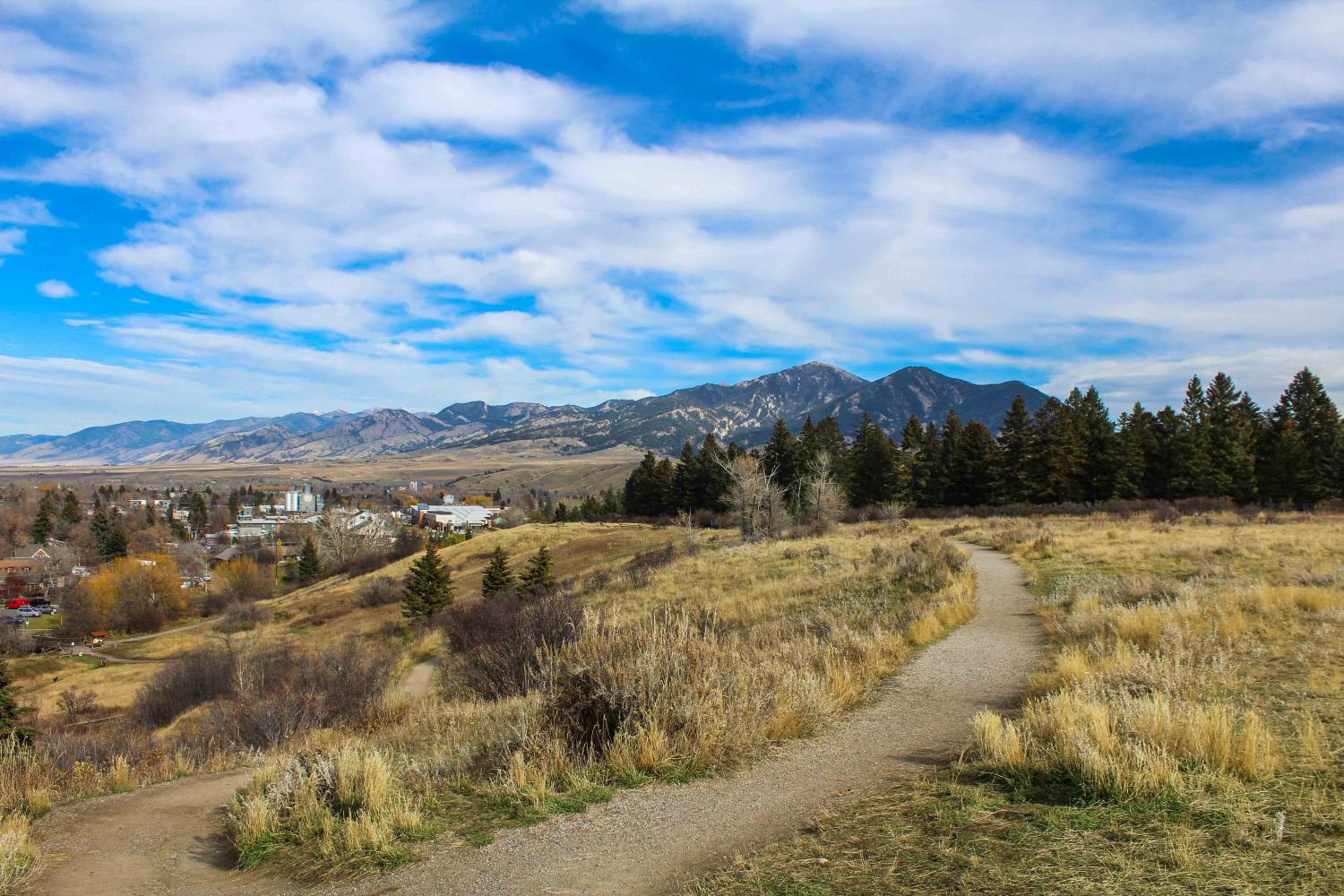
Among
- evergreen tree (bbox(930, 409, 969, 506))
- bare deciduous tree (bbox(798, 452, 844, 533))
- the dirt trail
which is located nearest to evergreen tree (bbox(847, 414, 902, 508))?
evergreen tree (bbox(930, 409, 969, 506))

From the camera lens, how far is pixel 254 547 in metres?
126

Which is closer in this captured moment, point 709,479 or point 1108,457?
point 1108,457

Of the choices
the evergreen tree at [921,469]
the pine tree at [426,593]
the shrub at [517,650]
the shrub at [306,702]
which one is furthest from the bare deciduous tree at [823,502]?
the shrub at [306,702]

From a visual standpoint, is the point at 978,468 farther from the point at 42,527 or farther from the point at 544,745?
the point at 42,527

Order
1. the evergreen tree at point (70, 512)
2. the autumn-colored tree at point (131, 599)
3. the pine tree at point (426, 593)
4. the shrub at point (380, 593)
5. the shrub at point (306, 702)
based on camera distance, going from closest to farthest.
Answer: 1. the shrub at point (306, 702)
2. the pine tree at point (426, 593)
3. the shrub at point (380, 593)
4. the autumn-colored tree at point (131, 599)
5. the evergreen tree at point (70, 512)

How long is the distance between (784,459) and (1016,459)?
840 inches

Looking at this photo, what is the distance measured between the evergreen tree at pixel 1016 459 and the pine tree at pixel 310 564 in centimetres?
8325

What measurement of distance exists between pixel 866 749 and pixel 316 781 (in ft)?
15.9

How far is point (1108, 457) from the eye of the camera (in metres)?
50.9

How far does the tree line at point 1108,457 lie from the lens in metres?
47.7

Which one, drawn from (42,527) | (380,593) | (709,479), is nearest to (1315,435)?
(709,479)

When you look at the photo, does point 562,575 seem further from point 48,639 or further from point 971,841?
point 48,639

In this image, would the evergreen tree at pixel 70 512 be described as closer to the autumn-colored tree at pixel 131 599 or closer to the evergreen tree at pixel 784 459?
the autumn-colored tree at pixel 131 599

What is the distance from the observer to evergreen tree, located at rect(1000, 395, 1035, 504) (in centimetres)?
5212
